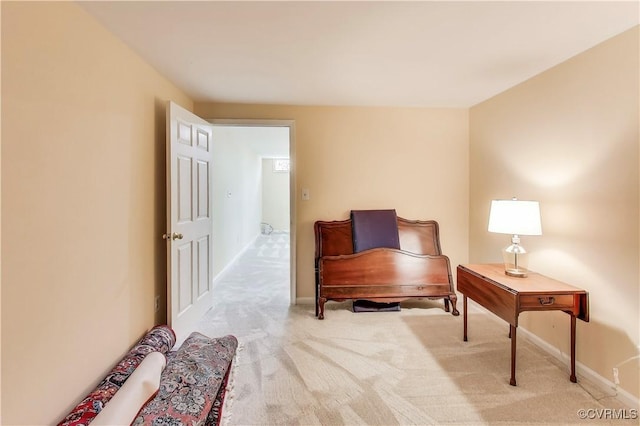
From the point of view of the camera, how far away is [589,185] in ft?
6.38

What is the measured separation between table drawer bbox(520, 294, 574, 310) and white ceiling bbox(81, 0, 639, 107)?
1.60m

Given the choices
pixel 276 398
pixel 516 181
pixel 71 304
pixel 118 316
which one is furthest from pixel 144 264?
pixel 516 181

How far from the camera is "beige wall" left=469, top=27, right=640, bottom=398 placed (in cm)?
172

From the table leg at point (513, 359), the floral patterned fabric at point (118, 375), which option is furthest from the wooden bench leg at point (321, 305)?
the table leg at point (513, 359)

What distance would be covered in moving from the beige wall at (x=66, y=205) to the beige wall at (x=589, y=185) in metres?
3.06

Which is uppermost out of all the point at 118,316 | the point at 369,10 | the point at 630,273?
the point at 369,10

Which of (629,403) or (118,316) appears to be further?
(118,316)

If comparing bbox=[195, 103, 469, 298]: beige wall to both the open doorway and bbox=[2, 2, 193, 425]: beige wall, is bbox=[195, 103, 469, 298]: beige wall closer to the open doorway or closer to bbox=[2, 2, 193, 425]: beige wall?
the open doorway

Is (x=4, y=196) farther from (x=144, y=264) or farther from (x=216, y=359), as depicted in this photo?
(x=216, y=359)

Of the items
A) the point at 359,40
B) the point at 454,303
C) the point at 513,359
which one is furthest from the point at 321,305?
the point at 359,40

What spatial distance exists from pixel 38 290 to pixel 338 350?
187cm

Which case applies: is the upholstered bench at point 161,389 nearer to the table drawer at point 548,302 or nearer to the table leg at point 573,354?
the table drawer at point 548,302

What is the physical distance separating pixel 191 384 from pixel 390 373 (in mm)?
1254

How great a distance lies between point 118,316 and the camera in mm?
1892
